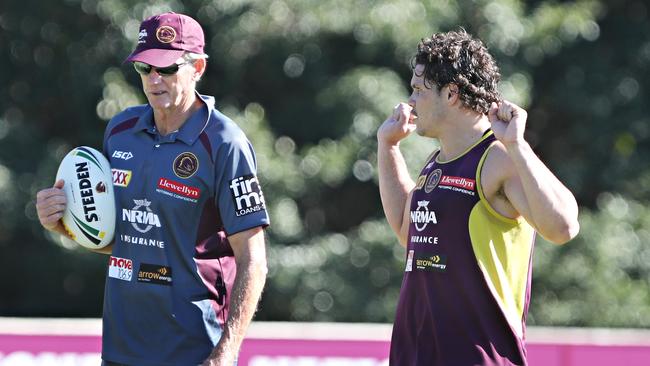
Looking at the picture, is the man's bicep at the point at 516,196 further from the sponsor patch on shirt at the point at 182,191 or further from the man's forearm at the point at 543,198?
the sponsor patch on shirt at the point at 182,191

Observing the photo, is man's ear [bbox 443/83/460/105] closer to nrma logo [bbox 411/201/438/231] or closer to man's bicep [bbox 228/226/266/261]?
nrma logo [bbox 411/201/438/231]

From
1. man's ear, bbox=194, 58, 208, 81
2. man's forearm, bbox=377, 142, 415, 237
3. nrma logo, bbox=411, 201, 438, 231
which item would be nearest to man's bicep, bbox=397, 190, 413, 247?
man's forearm, bbox=377, 142, 415, 237

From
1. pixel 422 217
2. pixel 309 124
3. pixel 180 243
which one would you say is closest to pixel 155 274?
pixel 180 243

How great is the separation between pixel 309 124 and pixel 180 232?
22.9 ft

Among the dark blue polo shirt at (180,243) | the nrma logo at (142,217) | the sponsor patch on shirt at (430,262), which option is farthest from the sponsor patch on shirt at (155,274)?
the sponsor patch on shirt at (430,262)

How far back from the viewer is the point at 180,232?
418 cm

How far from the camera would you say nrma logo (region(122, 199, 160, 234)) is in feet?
13.8

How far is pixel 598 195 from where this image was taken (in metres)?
12.0

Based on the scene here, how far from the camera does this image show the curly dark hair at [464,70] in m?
4.11

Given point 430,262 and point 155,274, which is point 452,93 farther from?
point 155,274

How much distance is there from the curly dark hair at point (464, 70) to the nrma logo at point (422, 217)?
395mm

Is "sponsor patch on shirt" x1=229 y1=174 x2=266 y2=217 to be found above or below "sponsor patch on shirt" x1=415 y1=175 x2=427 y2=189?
below

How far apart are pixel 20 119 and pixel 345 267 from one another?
11.6 ft

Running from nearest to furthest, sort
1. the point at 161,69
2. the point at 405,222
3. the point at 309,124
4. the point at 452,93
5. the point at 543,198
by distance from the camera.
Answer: the point at 543,198
the point at 452,93
the point at 161,69
the point at 405,222
the point at 309,124
